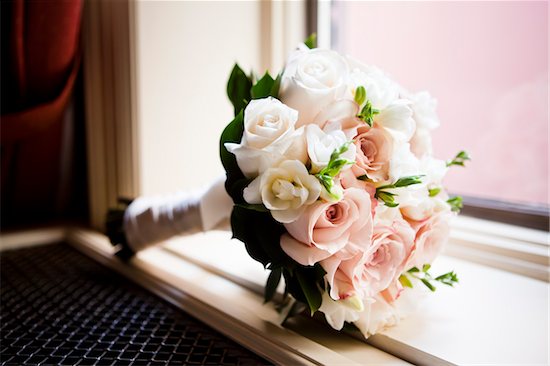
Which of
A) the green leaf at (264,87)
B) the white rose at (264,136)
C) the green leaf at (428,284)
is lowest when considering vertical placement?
the green leaf at (428,284)

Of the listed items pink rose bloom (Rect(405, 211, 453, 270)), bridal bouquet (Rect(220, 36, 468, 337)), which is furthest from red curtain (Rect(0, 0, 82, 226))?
pink rose bloom (Rect(405, 211, 453, 270))

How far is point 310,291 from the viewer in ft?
1.82

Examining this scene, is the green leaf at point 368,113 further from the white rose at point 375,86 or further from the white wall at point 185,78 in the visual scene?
the white wall at point 185,78

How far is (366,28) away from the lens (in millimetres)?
1115

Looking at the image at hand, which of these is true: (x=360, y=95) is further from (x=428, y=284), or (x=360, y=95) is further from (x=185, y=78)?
(x=185, y=78)

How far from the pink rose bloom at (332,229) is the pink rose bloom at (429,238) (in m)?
0.09

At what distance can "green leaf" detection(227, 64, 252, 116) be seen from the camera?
68cm

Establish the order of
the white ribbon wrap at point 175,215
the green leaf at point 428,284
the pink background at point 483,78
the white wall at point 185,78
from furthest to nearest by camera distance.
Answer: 1. the white wall at point 185,78
2. the pink background at point 483,78
3. the white ribbon wrap at point 175,215
4. the green leaf at point 428,284

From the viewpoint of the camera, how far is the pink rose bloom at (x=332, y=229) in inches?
19.9

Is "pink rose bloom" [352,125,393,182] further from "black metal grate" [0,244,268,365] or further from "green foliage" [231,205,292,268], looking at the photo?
"black metal grate" [0,244,268,365]

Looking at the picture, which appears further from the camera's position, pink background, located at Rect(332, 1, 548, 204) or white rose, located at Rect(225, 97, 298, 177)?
pink background, located at Rect(332, 1, 548, 204)

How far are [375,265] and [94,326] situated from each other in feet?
1.31

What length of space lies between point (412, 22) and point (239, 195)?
67cm

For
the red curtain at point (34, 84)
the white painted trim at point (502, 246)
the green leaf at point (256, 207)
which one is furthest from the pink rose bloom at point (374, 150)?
the red curtain at point (34, 84)
